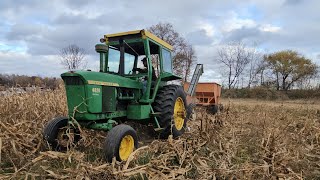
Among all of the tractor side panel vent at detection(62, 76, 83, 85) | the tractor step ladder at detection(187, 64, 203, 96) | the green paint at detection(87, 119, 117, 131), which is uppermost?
the tractor step ladder at detection(187, 64, 203, 96)

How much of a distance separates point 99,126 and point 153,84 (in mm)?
2008

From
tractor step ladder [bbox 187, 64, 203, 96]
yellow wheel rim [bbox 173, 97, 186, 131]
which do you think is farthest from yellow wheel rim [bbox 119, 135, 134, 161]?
tractor step ladder [bbox 187, 64, 203, 96]

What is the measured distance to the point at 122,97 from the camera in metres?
6.07

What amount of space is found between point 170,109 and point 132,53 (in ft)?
5.22

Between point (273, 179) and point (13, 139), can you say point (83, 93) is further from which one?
point (273, 179)

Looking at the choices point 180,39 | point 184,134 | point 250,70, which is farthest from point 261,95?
point 184,134

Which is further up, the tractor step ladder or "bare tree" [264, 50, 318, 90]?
"bare tree" [264, 50, 318, 90]

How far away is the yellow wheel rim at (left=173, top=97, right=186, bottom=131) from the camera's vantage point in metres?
7.14

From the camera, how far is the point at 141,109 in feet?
20.4

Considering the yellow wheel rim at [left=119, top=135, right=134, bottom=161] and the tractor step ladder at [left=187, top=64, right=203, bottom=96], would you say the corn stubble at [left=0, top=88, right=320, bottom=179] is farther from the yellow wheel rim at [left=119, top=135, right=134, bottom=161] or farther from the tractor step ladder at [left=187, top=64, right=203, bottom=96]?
the tractor step ladder at [left=187, top=64, right=203, bottom=96]

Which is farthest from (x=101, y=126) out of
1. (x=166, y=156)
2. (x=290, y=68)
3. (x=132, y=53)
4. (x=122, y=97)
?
(x=290, y=68)

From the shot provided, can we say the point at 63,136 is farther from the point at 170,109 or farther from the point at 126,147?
the point at 170,109

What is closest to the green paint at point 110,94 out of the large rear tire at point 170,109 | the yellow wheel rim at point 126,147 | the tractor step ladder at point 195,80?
the large rear tire at point 170,109

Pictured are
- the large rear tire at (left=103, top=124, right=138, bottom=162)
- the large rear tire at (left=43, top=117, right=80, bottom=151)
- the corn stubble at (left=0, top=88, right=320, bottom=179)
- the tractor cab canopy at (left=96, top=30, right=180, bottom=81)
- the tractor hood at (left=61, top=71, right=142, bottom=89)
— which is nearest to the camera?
the corn stubble at (left=0, top=88, right=320, bottom=179)
